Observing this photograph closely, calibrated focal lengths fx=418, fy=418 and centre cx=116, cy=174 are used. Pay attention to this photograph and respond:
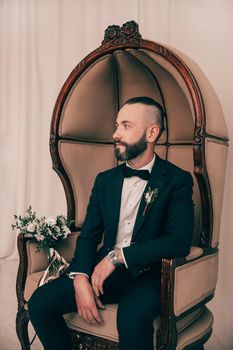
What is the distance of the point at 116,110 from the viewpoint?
3.12m

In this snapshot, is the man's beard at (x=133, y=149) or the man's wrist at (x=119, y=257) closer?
the man's wrist at (x=119, y=257)

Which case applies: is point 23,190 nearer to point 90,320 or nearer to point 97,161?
point 97,161

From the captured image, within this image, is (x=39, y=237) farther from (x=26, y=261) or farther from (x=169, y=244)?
(x=169, y=244)

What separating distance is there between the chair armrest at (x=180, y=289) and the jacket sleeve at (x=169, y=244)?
0.08 m

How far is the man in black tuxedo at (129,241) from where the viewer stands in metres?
2.04

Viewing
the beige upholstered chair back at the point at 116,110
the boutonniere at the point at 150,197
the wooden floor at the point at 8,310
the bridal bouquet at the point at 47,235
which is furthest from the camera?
the wooden floor at the point at 8,310

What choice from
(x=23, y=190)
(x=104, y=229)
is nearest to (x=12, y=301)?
(x=23, y=190)

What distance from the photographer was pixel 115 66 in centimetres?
299

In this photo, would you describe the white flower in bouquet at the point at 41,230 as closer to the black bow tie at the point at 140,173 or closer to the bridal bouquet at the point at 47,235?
the bridal bouquet at the point at 47,235

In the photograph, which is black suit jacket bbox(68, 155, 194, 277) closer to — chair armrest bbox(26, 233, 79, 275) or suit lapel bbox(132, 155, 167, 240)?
suit lapel bbox(132, 155, 167, 240)

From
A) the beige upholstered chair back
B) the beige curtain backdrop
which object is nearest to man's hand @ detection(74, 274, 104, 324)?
the beige upholstered chair back

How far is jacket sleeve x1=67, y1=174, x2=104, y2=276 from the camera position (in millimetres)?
2256

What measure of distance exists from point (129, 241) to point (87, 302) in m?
0.44

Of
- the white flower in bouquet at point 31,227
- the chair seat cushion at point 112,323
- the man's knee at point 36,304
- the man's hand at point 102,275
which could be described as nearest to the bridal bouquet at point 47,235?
the white flower in bouquet at point 31,227
